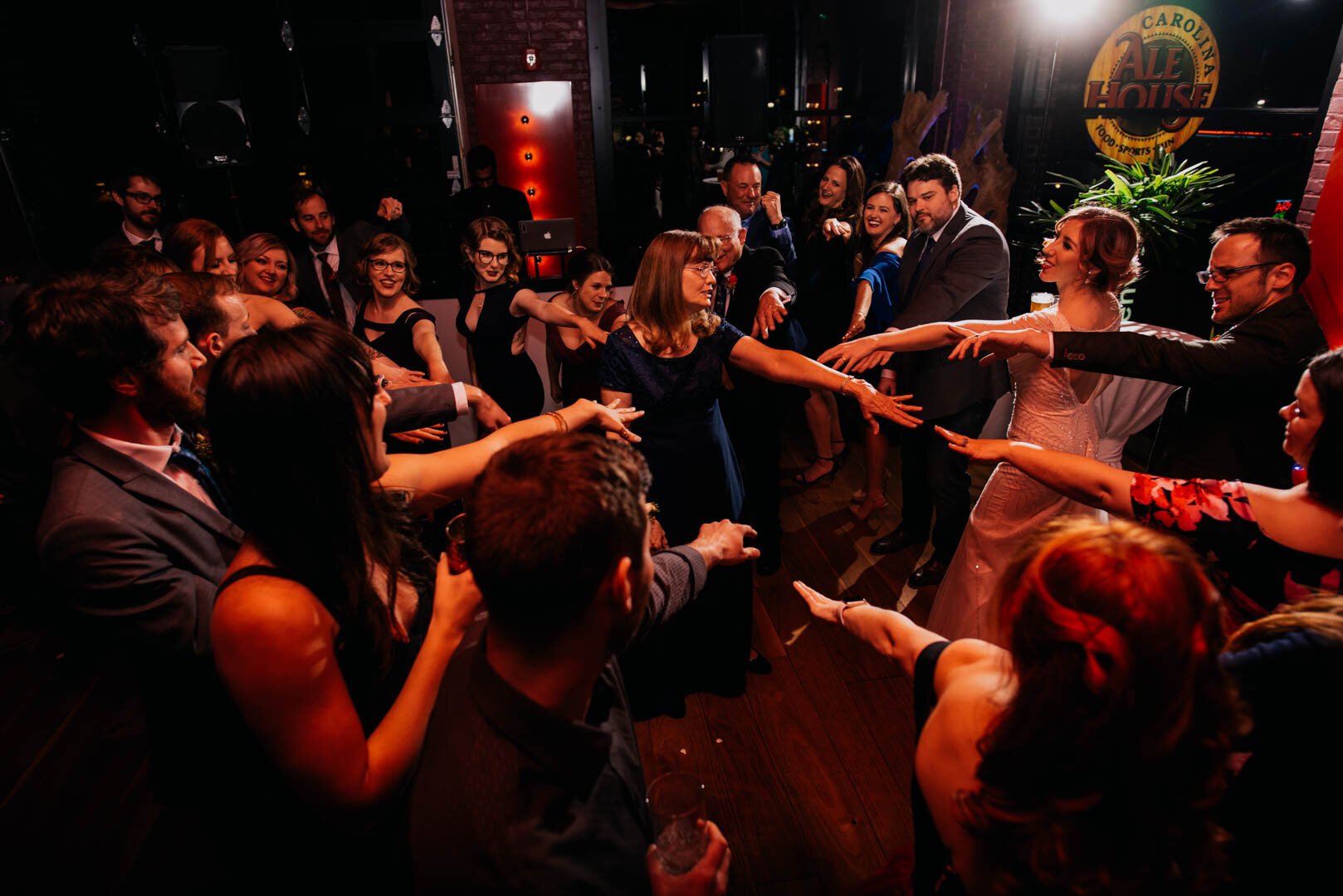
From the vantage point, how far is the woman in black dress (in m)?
4.21

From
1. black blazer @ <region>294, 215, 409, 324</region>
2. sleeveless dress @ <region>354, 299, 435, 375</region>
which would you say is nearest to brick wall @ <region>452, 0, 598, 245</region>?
black blazer @ <region>294, 215, 409, 324</region>

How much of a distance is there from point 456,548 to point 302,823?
559 millimetres

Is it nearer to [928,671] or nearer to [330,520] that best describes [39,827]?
[330,520]

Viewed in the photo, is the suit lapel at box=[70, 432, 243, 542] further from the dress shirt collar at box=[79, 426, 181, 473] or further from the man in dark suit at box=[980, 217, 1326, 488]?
the man in dark suit at box=[980, 217, 1326, 488]

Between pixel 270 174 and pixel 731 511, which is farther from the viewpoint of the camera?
pixel 270 174

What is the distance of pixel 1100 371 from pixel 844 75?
277 inches

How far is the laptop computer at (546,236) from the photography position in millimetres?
4625

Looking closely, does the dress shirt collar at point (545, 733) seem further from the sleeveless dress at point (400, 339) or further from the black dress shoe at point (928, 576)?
the black dress shoe at point (928, 576)

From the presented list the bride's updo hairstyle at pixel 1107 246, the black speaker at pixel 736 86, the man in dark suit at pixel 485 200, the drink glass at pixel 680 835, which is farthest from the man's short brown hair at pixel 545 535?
the black speaker at pixel 736 86

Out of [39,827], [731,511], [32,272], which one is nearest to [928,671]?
[731,511]

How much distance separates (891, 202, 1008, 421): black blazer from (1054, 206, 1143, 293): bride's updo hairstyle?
2.15ft

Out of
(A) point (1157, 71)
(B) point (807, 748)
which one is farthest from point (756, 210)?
(A) point (1157, 71)

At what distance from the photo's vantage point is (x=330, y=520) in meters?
1.07

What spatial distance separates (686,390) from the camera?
232 centimetres
